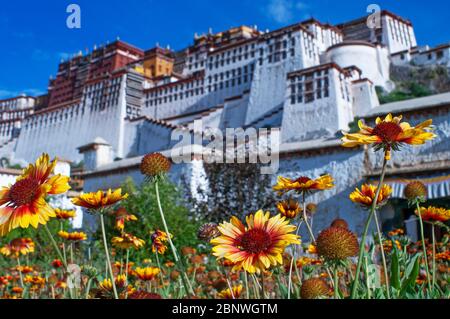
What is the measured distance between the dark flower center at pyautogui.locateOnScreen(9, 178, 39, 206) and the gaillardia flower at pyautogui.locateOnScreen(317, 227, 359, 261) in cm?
70

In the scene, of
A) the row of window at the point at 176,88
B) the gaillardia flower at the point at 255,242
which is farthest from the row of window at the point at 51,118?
the gaillardia flower at the point at 255,242

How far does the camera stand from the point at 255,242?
1.03 meters

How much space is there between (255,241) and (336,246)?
0.70ft

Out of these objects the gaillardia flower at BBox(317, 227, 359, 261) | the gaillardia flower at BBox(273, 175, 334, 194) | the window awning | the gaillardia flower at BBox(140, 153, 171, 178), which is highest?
the window awning

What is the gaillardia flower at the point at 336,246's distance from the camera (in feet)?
3.56

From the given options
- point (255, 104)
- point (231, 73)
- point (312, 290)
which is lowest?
point (312, 290)

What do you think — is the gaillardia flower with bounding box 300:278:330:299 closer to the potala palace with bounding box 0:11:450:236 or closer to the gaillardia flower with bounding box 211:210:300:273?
the gaillardia flower with bounding box 211:210:300:273

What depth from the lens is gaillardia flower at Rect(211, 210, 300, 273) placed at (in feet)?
3.22

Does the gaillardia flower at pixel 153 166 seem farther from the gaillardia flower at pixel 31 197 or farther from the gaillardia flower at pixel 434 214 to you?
the gaillardia flower at pixel 434 214

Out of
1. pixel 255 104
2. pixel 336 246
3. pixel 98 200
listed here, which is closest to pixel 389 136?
pixel 336 246

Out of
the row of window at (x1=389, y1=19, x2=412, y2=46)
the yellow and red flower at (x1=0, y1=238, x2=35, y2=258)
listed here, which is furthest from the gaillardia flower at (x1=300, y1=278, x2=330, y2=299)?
the row of window at (x1=389, y1=19, x2=412, y2=46)

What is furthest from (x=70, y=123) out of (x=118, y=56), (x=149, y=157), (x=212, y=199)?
(x=149, y=157)

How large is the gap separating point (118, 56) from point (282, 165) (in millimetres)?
32785

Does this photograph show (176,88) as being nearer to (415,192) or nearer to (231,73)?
(231,73)
